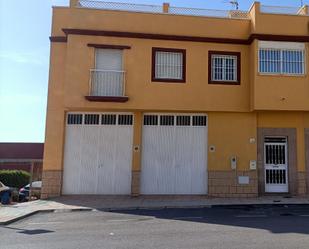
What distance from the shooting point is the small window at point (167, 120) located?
59.7ft

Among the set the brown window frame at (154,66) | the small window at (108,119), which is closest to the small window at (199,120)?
the brown window frame at (154,66)

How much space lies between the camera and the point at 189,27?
18.2 m

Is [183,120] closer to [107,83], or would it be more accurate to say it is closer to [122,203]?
[107,83]

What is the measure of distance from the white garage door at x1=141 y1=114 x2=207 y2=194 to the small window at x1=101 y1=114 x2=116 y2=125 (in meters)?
1.36

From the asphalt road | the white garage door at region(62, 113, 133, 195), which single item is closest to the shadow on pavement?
the asphalt road

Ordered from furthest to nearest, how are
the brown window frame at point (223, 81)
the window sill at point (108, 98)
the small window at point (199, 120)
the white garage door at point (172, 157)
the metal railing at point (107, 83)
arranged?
the small window at point (199, 120)
the brown window frame at point (223, 81)
the white garage door at point (172, 157)
the metal railing at point (107, 83)
the window sill at point (108, 98)

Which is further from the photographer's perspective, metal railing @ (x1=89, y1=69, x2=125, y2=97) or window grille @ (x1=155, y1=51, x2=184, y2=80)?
window grille @ (x1=155, y1=51, x2=184, y2=80)

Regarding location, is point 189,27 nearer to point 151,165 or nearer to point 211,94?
point 211,94

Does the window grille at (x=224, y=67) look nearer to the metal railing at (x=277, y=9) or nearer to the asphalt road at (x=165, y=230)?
the metal railing at (x=277, y=9)

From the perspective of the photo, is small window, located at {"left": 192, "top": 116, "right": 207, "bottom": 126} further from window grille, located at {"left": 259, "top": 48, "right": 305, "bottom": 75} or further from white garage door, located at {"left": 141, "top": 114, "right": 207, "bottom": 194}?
window grille, located at {"left": 259, "top": 48, "right": 305, "bottom": 75}

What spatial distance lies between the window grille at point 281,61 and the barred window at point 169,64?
332 centimetres

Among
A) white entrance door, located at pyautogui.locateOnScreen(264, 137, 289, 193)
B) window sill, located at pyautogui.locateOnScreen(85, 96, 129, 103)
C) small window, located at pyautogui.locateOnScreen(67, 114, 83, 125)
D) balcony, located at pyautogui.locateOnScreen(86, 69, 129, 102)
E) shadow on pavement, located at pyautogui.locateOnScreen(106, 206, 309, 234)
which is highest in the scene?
balcony, located at pyautogui.locateOnScreen(86, 69, 129, 102)

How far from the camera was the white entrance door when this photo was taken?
59.6 ft

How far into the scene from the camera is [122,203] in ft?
50.9
